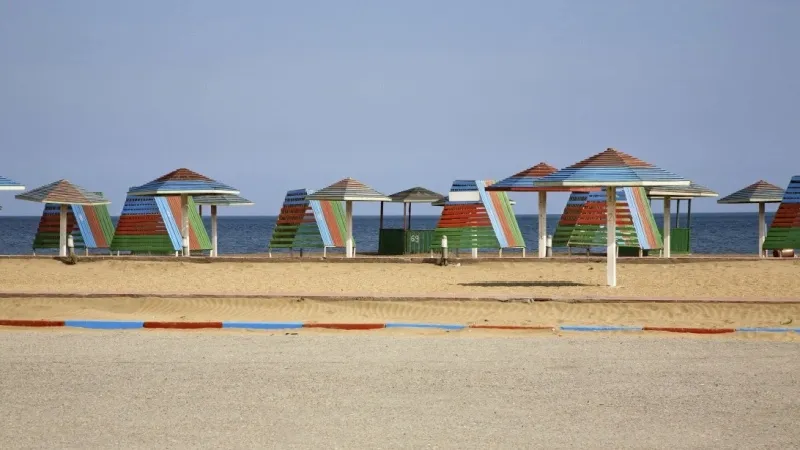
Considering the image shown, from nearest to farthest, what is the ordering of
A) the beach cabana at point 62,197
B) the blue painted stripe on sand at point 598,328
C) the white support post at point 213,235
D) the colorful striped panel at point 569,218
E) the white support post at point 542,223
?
the blue painted stripe on sand at point 598,328 < the white support post at point 542,223 < the beach cabana at point 62,197 < the colorful striped panel at point 569,218 < the white support post at point 213,235

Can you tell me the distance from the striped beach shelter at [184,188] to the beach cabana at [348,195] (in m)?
2.29

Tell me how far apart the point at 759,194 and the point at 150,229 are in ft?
57.7

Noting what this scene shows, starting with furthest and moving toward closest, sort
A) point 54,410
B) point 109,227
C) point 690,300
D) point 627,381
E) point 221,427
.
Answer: point 109,227
point 690,300
point 627,381
point 54,410
point 221,427

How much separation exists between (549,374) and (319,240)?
69.6ft

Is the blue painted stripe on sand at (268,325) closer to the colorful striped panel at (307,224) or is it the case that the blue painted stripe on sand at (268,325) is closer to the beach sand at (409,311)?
the beach sand at (409,311)

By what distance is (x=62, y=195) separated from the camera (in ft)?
96.3

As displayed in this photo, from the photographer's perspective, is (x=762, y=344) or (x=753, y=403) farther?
(x=762, y=344)

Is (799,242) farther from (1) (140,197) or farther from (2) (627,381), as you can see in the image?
(2) (627,381)

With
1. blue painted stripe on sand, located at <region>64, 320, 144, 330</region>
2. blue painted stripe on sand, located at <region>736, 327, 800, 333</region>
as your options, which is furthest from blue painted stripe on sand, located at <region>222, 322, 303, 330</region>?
blue painted stripe on sand, located at <region>736, 327, 800, 333</region>

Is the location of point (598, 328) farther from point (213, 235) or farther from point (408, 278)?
point (213, 235)

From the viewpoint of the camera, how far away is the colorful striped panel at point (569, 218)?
99.6 ft

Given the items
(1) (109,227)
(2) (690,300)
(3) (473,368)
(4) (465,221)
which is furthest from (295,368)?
(1) (109,227)

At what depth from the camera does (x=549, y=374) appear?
9383 mm

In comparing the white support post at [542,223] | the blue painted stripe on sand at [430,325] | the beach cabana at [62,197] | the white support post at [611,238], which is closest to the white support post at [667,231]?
the white support post at [542,223]
